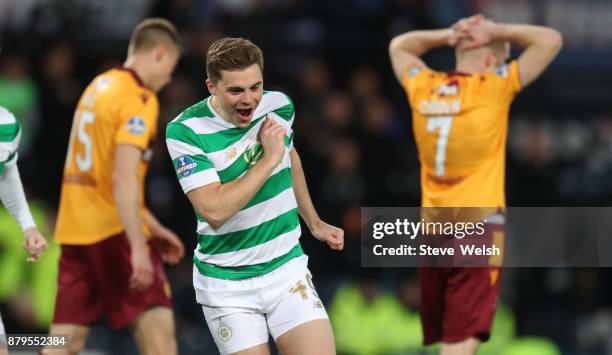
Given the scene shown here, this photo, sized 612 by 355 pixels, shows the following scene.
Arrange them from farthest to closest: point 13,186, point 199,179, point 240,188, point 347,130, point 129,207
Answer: point 347,130, point 129,207, point 13,186, point 199,179, point 240,188

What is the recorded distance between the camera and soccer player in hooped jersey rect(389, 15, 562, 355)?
7289mm

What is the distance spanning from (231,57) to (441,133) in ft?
7.00

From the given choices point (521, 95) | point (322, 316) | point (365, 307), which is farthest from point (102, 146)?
point (521, 95)

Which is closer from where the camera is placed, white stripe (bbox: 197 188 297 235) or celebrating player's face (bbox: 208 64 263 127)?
celebrating player's face (bbox: 208 64 263 127)

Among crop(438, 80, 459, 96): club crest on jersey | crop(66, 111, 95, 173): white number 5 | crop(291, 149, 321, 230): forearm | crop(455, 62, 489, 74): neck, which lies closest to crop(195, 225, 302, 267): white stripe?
crop(291, 149, 321, 230): forearm

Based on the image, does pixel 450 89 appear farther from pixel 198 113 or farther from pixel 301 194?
pixel 198 113

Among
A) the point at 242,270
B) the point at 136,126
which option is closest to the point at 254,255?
the point at 242,270

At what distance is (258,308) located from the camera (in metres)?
5.93

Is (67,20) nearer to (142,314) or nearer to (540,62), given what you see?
(142,314)

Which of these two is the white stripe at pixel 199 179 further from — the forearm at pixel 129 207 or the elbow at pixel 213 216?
the forearm at pixel 129 207

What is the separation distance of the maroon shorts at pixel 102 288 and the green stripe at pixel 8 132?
55.9 inches

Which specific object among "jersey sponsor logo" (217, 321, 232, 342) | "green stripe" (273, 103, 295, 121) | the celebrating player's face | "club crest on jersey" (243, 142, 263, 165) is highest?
the celebrating player's face

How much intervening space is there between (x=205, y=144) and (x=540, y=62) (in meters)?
2.53

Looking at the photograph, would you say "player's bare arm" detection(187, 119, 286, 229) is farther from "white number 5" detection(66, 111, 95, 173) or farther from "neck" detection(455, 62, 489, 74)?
"neck" detection(455, 62, 489, 74)
